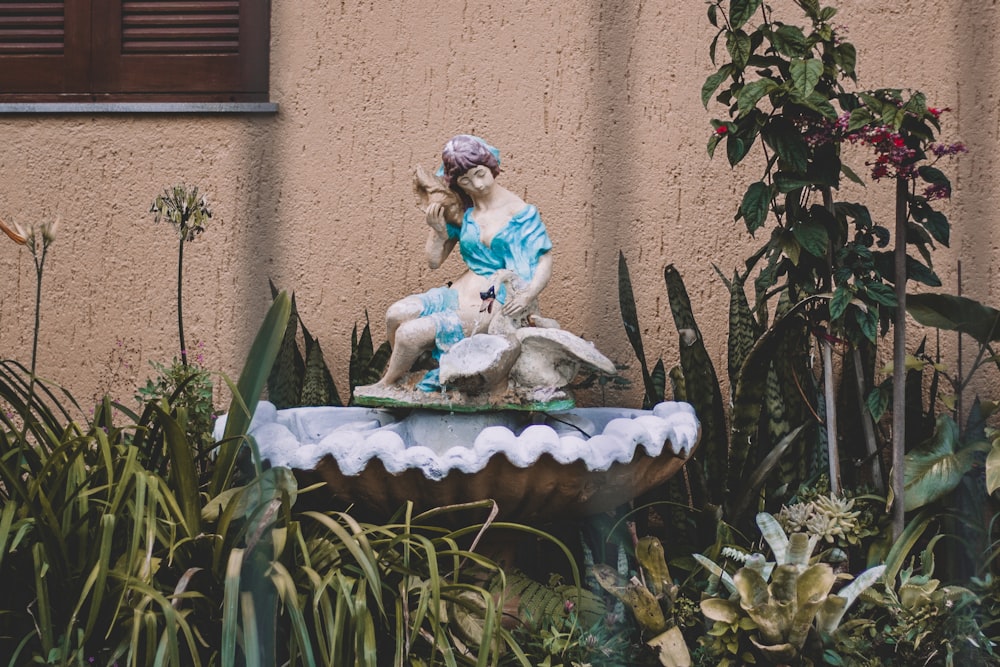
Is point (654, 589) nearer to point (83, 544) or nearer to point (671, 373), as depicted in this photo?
point (671, 373)

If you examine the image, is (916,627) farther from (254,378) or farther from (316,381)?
(316,381)

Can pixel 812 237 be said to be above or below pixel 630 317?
above

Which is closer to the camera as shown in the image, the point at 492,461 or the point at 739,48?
the point at 492,461

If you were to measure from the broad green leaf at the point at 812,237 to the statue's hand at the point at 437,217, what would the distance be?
72 cm

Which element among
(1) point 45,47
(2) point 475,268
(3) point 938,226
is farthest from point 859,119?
(1) point 45,47

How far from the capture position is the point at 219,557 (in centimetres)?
187

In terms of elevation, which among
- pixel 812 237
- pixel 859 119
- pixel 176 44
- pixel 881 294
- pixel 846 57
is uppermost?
pixel 176 44

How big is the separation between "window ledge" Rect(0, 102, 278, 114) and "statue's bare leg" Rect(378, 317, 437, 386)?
0.98 m

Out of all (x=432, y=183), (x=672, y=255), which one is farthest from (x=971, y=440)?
(x=432, y=183)

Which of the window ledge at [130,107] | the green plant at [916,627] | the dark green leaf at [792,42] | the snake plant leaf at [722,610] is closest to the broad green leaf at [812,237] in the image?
the dark green leaf at [792,42]

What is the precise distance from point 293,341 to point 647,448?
1.05 m

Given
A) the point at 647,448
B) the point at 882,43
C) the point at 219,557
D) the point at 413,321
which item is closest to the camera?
the point at 219,557

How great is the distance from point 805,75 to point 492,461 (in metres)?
0.95

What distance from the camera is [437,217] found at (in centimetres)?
239
